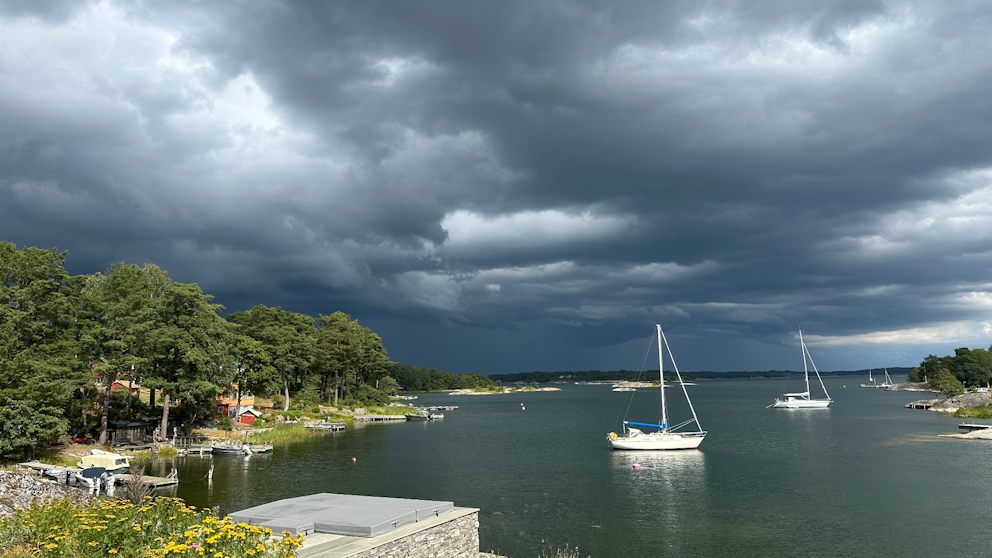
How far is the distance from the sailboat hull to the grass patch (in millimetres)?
72683

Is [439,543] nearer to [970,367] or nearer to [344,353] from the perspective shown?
[344,353]

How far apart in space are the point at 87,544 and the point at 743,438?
83.0m

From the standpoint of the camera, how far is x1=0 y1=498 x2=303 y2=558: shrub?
12.8 m

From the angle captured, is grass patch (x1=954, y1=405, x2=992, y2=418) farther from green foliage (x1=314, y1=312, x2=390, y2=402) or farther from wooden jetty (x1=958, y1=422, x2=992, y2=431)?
green foliage (x1=314, y1=312, x2=390, y2=402)

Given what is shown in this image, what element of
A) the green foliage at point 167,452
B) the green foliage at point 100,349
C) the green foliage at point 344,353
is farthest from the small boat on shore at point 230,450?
the green foliage at point 344,353

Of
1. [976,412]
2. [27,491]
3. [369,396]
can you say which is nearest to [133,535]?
[27,491]

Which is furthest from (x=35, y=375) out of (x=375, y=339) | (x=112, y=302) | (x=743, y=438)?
(x=375, y=339)

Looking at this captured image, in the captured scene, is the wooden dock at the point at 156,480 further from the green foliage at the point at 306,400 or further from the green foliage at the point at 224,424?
the green foliage at the point at 306,400

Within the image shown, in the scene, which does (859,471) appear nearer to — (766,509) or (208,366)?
(766,509)

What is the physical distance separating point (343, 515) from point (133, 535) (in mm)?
8201

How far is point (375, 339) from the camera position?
142375 millimetres

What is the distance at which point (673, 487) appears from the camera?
4772 cm

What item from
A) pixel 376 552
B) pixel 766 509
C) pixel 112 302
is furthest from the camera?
pixel 112 302

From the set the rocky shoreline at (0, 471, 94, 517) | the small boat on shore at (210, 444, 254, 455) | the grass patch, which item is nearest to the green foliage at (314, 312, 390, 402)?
the small boat on shore at (210, 444, 254, 455)
